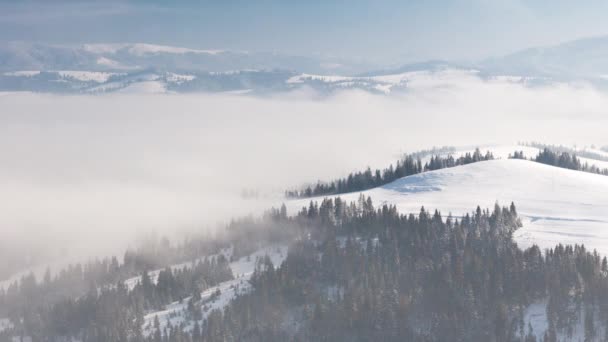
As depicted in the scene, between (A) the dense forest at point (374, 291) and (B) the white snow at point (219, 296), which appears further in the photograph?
(B) the white snow at point (219, 296)

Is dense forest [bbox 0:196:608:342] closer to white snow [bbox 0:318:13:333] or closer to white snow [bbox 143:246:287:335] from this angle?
white snow [bbox 143:246:287:335]

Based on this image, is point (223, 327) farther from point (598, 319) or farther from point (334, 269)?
point (598, 319)

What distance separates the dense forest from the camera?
12825 centimetres

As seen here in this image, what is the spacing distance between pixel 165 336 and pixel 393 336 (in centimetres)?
4662

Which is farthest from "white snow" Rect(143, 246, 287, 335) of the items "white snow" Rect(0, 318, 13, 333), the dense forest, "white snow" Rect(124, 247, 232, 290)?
"white snow" Rect(0, 318, 13, 333)

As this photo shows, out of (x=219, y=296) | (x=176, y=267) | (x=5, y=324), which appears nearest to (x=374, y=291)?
(x=219, y=296)

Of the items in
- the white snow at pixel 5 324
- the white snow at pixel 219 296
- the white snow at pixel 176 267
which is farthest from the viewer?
the white snow at pixel 176 267

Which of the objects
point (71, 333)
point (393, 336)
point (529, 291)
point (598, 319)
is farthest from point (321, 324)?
point (71, 333)

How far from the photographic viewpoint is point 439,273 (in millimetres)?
141750

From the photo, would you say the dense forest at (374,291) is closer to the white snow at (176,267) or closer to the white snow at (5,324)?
the white snow at (5,324)

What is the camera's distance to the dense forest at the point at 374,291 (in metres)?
128

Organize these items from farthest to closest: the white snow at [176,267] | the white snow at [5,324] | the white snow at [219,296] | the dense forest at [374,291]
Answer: the white snow at [176,267] < the white snow at [5,324] < the white snow at [219,296] < the dense forest at [374,291]

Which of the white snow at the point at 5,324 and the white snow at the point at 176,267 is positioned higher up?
the white snow at the point at 176,267

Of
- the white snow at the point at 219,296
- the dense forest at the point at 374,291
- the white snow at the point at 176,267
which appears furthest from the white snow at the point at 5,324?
the white snow at the point at 219,296
